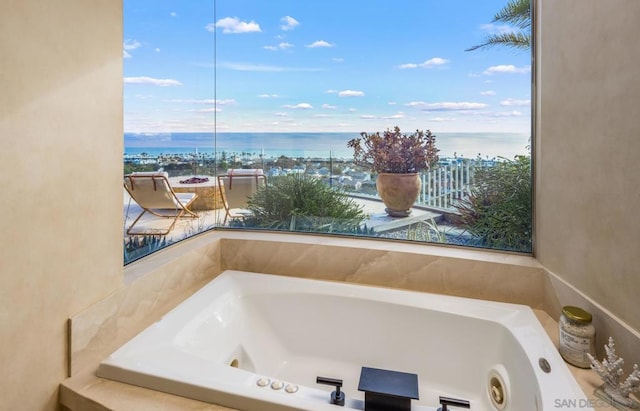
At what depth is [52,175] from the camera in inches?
42.2

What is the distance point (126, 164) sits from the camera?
1.66 meters

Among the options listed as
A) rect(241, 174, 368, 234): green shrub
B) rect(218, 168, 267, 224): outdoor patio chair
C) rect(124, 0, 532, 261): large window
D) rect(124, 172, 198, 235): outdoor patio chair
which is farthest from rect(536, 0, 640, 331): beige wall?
rect(124, 172, 198, 235): outdoor patio chair

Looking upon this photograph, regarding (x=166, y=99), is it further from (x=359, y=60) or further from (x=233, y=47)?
(x=359, y=60)

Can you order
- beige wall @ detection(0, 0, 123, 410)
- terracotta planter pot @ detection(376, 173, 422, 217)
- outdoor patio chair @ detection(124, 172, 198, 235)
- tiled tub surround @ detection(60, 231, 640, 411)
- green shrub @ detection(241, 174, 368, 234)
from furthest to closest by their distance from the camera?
green shrub @ detection(241, 174, 368, 234) → terracotta planter pot @ detection(376, 173, 422, 217) → outdoor patio chair @ detection(124, 172, 198, 235) → tiled tub surround @ detection(60, 231, 640, 411) → beige wall @ detection(0, 0, 123, 410)

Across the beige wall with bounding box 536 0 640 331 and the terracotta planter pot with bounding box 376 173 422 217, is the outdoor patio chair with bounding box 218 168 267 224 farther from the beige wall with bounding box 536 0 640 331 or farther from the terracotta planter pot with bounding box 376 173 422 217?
the beige wall with bounding box 536 0 640 331

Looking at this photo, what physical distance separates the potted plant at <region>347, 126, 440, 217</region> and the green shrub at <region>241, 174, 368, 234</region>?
0.23 metres

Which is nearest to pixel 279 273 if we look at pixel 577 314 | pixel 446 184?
pixel 446 184

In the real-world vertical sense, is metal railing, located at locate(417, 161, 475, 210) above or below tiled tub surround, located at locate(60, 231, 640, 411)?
above

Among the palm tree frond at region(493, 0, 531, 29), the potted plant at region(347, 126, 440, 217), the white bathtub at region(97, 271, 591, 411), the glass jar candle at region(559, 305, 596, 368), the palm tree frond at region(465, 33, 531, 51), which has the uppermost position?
the palm tree frond at region(493, 0, 531, 29)

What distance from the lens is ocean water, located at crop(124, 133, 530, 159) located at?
1820mm

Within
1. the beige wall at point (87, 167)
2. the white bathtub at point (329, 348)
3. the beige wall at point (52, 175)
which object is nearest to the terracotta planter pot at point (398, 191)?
the white bathtub at point (329, 348)

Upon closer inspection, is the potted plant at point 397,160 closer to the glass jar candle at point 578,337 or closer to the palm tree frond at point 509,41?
the palm tree frond at point 509,41

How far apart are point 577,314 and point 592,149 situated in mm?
592

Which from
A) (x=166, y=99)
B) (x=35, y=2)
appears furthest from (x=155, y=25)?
(x=35, y=2)
